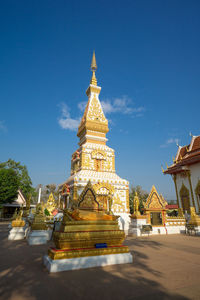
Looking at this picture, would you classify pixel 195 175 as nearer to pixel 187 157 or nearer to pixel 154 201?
pixel 187 157

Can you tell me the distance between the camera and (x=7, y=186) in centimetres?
2925

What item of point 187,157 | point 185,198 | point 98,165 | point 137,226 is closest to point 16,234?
point 137,226

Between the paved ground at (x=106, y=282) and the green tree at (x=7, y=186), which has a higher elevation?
the green tree at (x=7, y=186)

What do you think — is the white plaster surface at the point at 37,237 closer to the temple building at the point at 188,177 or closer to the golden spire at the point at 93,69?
the temple building at the point at 188,177

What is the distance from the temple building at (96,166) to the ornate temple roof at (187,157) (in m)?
6.36

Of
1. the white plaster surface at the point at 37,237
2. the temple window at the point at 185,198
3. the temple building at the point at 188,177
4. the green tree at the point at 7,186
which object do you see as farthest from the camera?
the green tree at the point at 7,186

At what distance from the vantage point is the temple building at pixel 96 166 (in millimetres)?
18766

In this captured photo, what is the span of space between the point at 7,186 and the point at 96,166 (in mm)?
17052

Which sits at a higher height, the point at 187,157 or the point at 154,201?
the point at 187,157

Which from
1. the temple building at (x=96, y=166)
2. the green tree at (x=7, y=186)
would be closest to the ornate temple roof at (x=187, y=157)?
the temple building at (x=96, y=166)

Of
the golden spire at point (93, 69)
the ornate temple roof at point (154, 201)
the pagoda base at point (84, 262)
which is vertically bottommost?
the pagoda base at point (84, 262)

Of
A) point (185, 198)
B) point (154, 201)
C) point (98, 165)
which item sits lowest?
point (154, 201)

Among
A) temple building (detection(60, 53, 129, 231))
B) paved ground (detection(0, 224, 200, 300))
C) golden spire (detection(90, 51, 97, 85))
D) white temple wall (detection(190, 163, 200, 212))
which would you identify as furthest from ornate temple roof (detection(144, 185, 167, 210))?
golden spire (detection(90, 51, 97, 85))

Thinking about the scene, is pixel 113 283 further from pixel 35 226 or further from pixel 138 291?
pixel 35 226
